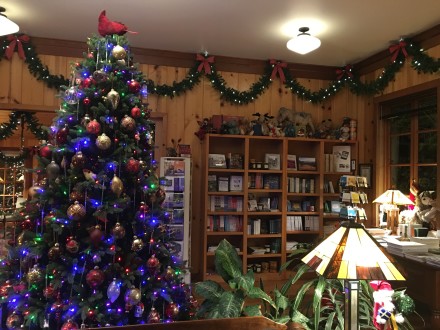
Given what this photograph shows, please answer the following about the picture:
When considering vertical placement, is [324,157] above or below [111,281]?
above

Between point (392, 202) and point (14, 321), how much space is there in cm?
346

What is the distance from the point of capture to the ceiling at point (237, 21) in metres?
3.24

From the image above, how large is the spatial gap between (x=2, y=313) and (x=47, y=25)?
112 inches

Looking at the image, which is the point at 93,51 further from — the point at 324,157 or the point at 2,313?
the point at 324,157

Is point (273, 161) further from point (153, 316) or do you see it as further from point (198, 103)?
point (153, 316)

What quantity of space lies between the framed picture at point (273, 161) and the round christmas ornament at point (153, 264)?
266 cm

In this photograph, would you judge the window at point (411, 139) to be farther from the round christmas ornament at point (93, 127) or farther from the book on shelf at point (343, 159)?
the round christmas ornament at point (93, 127)

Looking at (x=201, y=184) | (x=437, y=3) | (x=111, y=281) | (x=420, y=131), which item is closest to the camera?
(x=111, y=281)

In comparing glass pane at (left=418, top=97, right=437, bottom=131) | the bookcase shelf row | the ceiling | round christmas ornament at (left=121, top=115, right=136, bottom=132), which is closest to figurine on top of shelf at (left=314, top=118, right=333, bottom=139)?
the bookcase shelf row

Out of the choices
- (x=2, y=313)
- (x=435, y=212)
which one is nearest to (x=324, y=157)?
(x=435, y=212)

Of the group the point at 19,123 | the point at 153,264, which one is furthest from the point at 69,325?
the point at 19,123

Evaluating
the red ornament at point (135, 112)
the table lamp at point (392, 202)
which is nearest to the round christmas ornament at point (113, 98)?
the red ornament at point (135, 112)

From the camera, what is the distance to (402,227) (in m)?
3.61

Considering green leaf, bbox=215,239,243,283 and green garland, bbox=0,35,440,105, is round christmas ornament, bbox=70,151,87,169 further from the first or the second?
green garland, bbox=0,35,440,105
